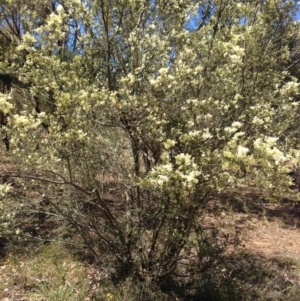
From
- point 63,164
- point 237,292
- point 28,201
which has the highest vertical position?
point 63,164

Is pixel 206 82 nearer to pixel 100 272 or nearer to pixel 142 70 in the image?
pixel 142 70

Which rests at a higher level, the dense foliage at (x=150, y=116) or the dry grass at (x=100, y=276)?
the dense foliage at (x=150, y=116)

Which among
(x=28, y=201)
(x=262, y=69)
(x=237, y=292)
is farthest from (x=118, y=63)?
(x=237, y=292)

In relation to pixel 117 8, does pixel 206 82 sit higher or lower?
lower

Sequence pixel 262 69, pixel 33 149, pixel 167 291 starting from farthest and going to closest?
pixel 167 291 < pixel 262 69 < pixel 33 149

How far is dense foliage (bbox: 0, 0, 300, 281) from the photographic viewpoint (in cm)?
379

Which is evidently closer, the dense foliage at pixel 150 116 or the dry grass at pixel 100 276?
the dense foliage at pixel 150 116

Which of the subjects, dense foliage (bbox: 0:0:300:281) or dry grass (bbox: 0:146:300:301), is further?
dry grass (bbox: 0:146:300:301)

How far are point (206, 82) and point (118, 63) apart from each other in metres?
1.13

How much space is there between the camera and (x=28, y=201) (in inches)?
200

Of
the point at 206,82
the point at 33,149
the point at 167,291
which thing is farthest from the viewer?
the point at 167,291

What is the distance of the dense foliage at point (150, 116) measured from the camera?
379cm

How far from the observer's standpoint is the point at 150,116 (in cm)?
396

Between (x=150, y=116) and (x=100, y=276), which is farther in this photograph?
(x=100, y=276)
